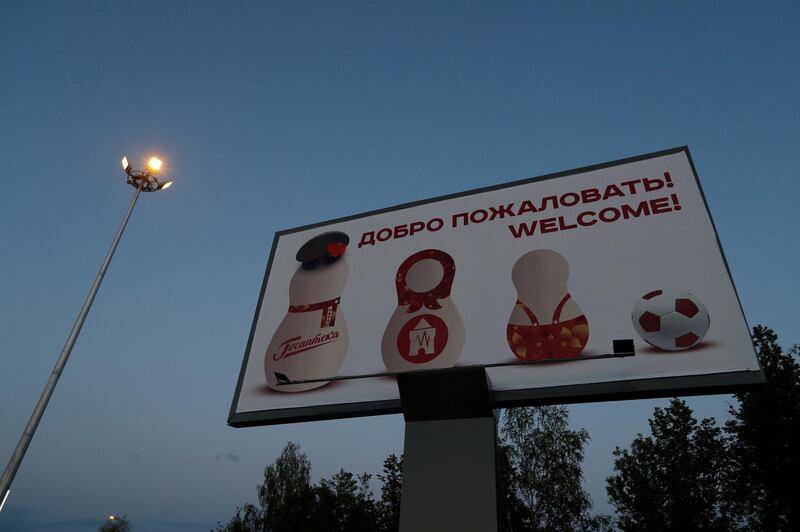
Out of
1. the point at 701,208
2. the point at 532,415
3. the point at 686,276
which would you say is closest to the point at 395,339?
the point at 686,276

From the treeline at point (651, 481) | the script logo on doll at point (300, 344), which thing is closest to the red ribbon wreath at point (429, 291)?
the script logo on doll at point (300, 344)

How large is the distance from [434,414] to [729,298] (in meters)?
3.43

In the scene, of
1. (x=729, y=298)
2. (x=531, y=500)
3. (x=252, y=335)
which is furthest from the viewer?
(x=531, y=500)

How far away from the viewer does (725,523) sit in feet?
78.4

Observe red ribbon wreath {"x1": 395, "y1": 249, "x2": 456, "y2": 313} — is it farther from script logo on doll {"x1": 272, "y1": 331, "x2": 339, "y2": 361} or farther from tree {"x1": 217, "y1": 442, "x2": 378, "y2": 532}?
tree {"x1": 217, "y1": 442, "x2": 378, "y2": 532}

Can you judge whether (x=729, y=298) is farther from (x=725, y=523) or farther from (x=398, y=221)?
(x=725, y=523)

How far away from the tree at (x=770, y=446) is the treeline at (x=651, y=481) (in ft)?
0.13

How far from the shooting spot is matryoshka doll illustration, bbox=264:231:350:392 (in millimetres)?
7184

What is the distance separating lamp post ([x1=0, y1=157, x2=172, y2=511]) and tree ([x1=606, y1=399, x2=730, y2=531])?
26628 mm

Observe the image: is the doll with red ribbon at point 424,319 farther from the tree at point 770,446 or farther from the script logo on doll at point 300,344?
the tree at point 770,446

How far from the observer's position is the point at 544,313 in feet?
20.7

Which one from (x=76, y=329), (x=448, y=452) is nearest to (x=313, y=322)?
(x=448, y=452)

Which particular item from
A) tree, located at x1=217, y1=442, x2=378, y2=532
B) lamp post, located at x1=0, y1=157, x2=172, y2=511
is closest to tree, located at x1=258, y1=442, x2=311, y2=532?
tree, located at x1=217, y1=442, x2=378, y2=532

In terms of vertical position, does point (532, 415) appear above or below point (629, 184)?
above
